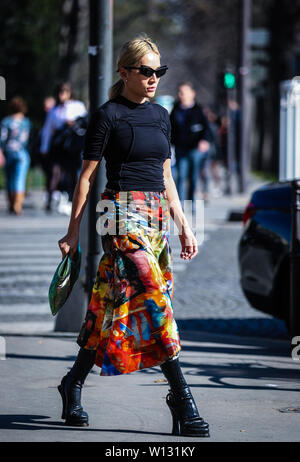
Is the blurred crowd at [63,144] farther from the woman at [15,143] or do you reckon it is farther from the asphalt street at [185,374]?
the asphalt street at [185,374]

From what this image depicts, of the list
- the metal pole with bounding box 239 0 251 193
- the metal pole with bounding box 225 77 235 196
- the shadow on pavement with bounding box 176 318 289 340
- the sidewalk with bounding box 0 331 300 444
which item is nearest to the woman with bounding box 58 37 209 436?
the sidewalk with bounding box 0 331 300 444

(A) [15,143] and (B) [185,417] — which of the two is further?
(A) [15,143]

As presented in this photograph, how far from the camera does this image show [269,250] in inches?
298

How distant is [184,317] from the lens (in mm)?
8625

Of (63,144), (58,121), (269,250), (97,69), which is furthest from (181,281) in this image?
(58,121)

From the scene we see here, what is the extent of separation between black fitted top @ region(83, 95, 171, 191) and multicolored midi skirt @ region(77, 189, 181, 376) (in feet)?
0.21

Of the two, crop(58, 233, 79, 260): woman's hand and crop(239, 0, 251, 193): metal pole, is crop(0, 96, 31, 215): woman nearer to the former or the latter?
crop(239, 0, 251, 193): metal pole

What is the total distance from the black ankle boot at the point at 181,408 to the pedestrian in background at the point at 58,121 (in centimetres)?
1084

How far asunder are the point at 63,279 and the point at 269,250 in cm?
277

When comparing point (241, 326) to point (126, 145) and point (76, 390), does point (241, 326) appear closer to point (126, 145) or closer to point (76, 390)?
point (76, 390)

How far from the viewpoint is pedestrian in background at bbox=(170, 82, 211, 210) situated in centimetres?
1587

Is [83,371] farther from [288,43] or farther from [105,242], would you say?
[288,43]

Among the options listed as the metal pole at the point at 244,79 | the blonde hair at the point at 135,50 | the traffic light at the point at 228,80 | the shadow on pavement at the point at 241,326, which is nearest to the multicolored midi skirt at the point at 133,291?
the blonde hair at the point at 135,50
